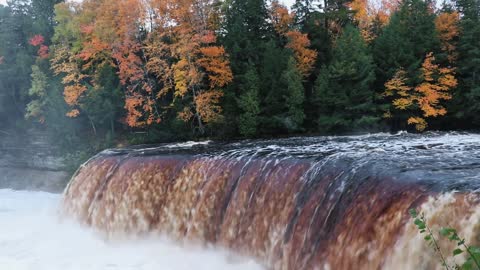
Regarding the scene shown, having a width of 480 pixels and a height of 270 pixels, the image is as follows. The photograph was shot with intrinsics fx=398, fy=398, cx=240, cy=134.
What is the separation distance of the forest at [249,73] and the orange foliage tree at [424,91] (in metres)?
0.08

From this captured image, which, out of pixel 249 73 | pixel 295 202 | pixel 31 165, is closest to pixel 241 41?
pixel 249 73

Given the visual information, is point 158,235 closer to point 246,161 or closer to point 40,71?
point 246,161

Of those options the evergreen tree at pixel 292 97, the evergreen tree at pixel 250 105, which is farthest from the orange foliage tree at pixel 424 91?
the evergreen tree at pixel 250 105

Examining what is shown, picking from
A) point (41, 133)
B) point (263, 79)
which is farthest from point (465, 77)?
point (41, 133)

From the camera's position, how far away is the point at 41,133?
1080 inches

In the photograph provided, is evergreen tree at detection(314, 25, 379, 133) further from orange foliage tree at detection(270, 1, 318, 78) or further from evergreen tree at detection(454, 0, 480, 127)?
evergreen tree at detection(454, 0, 480, 127)

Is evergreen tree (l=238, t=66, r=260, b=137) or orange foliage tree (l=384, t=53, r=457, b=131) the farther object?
evergreen tree (l=238, t=66, r=260, b=137)

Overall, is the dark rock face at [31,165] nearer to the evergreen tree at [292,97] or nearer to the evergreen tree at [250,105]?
the evergreen tree at [250,105]

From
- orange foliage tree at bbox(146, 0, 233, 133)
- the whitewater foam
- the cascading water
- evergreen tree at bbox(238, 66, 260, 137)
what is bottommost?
the whitewater foam

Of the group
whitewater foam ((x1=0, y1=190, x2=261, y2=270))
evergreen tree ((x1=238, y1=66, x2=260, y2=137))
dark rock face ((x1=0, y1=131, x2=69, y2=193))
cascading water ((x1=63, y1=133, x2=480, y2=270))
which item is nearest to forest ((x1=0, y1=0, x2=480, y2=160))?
evergreen tree ((x1=238, y1=66, x2=260, y2=137))

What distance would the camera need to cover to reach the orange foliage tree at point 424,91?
2130 cm

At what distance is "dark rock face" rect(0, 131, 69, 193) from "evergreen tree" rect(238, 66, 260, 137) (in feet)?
34.8

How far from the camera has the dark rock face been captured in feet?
75.9

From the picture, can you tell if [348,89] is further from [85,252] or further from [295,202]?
[85,252]
